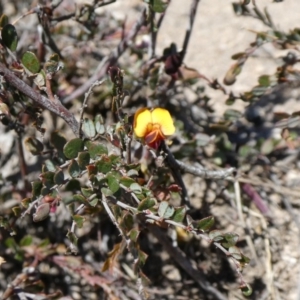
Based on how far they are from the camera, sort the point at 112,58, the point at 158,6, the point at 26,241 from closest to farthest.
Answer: the point at 158,6 → the point at 26,241 → the point at 112,58

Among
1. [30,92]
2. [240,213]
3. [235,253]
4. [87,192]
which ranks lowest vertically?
[240,213]

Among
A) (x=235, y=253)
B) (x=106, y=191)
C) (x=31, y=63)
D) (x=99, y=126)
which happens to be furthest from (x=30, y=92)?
(x=235, y=253)

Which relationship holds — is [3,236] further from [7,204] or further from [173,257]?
[173,257]

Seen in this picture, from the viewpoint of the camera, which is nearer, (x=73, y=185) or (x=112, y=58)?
(x=73, y=185)

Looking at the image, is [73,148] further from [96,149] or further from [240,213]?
[240,213]

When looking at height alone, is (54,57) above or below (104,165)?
above

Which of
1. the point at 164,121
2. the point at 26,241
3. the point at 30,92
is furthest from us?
the point at 26,241
